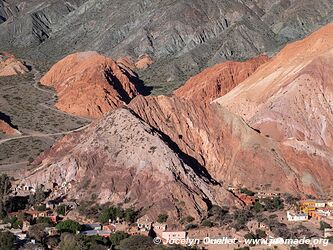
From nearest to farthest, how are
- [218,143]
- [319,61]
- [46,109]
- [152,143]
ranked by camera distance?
[152,143] → [218,143] → [319,61] → [46,109]

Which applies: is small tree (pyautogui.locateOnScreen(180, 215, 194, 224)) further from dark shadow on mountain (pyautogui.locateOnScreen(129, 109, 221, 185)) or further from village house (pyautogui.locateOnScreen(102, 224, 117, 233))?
dark shadow on mountain (pyautogui.locateOnScreen(129, 109, 221, 185))

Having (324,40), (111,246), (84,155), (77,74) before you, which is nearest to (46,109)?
(77,74)

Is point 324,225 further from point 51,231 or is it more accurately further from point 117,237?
point 51,231

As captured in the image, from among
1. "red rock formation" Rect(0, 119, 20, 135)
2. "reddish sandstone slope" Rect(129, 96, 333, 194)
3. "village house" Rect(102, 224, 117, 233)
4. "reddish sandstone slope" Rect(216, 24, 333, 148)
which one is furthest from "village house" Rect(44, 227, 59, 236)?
"red rock formation" Rect(0, 119, 20, 135)

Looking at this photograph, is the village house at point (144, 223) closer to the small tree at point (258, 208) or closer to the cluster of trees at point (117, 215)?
the cluster of trees at point (117, 215)

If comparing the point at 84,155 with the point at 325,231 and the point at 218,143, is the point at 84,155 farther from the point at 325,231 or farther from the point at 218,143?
the point at 325,231

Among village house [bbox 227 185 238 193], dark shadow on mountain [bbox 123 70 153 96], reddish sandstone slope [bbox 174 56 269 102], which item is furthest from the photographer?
dark shadow on mountain [bbox 123 70 153 96]
